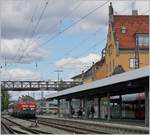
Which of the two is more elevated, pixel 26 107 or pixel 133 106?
pixel 133 106

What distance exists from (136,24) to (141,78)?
182 feet

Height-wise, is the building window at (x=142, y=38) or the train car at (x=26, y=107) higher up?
the building window at (x=142, y=38)

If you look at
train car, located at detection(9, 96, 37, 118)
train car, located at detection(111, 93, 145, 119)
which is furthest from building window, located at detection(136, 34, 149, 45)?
train car, located at detection(111, 93, 145, 119)

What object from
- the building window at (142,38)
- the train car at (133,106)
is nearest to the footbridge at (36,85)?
the building window at (142,38)

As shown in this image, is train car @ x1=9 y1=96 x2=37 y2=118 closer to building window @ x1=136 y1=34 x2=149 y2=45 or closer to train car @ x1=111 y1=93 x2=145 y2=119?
train car @ x1=111 y1=93 x2=145 y2=119

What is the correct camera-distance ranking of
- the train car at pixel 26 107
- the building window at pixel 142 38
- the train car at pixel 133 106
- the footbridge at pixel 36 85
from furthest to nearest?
the footbridge at pixel 36 85, the building window at pixel 142 38, the train car at pixel 26 107, the train car at pixel 133 106

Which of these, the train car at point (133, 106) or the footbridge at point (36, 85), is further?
the footbridge at point (36, 85)

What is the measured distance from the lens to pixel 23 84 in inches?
4409

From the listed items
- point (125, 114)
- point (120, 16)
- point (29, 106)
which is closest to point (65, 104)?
point (120, 16)

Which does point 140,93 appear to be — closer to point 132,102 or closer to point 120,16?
point 132,102

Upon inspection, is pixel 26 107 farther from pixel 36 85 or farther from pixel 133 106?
pixel 36 85

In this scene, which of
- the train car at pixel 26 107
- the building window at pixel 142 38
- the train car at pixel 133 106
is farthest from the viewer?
the building window at pixel 142 38

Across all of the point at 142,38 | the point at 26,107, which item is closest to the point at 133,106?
the point at 26,107

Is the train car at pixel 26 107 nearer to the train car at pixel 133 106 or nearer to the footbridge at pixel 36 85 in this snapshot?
the train car at pixel 133 106
